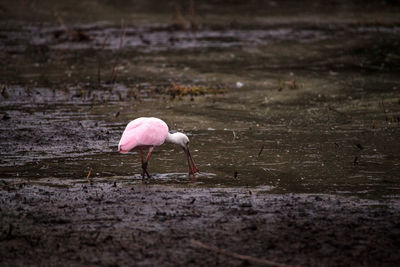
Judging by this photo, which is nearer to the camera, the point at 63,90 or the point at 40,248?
the point at 40,248

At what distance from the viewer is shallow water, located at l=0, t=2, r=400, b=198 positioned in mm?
9289

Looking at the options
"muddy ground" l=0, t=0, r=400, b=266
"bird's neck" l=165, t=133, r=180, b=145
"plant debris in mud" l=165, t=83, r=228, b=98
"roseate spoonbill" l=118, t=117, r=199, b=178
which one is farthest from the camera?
"plant debris in mud" l=165, t=83, r=228, b=98

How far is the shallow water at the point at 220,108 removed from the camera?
9.29 meters

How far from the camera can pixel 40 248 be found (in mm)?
6457

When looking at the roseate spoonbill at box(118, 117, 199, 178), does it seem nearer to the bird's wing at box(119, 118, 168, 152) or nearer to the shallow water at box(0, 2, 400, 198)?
the bird's wing at box(119, 118, 168, 152)

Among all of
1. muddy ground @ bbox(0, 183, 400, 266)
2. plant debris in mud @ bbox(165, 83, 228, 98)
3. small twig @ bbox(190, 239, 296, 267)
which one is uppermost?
small twig @ bbox(190, 239, 296, 267)

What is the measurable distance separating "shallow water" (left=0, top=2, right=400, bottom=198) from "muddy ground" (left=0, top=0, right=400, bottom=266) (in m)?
0.04

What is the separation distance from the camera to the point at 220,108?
45.2ft

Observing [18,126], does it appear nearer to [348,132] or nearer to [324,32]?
[348,132]

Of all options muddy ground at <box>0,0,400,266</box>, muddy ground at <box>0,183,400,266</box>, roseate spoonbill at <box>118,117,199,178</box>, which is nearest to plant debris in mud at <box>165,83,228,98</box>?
muddy ground at <box>0,0,400,266</box>

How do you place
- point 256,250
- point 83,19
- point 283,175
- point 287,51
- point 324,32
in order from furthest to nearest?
1. point 83,19
2. point 324,32
3. point 287,51
4. point 283,175
5. point 256,250

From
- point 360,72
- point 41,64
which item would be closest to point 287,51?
point 360,72

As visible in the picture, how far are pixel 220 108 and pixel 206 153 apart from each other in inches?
139

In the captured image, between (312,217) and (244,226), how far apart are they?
729 mm
